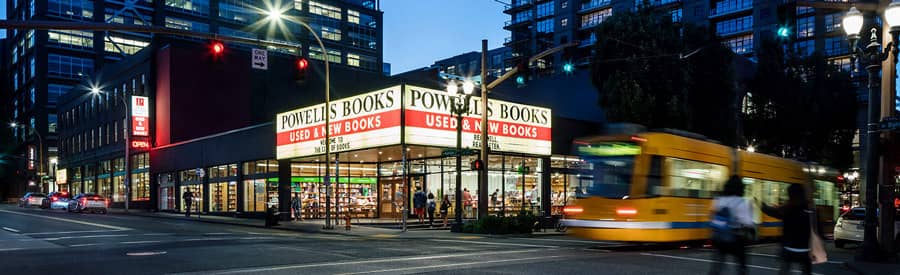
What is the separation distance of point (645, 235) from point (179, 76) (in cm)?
4136

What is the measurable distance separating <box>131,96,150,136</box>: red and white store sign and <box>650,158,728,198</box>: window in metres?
44.2

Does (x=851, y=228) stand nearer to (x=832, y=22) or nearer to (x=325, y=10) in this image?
(x=832, y=22)

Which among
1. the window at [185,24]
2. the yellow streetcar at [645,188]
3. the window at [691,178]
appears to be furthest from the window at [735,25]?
the yellow streetcar at [645,188]

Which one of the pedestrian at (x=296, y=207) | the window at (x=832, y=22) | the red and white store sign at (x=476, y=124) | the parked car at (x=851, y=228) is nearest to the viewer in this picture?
the parked car at (x=851, y=228)

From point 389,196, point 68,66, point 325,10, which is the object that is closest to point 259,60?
point 389,196

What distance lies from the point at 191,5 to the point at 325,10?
19.2 m

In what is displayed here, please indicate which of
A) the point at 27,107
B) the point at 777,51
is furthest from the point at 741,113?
the point at 27,107

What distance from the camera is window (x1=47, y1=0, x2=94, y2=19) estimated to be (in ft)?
292

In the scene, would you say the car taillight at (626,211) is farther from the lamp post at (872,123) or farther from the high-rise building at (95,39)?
the high-rise building at (95,39)

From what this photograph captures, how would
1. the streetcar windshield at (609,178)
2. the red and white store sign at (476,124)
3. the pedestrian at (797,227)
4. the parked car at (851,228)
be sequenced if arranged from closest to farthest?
1. the pedestrian at (797,227)
2. the streetcar windshield at (609,178)
3. the parked car at (851,228)
4. the red and white store sign at (476,124)

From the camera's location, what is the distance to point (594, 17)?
99375mm

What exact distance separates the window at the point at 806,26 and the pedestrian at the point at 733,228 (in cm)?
7802

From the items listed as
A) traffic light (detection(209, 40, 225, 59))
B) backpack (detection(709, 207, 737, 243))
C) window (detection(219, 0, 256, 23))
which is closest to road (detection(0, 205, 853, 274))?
backpack (detection(709, 207, 737, 243))

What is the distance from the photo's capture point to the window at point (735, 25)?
82875 mm
